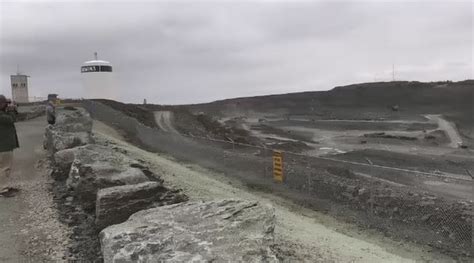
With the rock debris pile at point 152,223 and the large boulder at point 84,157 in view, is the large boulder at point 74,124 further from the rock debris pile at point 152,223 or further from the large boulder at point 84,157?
the rock debris pile at point 152,223

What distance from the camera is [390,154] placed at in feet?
101

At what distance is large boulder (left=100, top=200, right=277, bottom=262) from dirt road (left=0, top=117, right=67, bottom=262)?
1.49 meters

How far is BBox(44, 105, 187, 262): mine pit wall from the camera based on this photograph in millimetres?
6719

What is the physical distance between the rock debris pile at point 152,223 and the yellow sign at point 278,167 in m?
9.43

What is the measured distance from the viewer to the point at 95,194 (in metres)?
8.27

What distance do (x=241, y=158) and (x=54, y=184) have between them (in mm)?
11320

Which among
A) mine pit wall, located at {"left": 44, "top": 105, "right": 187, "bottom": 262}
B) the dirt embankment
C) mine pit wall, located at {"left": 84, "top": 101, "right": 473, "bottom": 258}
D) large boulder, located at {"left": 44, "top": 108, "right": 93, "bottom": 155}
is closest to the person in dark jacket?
mine pit wall, located at {"left": 44, "top": 105, "right": 187, "bottom": 262}

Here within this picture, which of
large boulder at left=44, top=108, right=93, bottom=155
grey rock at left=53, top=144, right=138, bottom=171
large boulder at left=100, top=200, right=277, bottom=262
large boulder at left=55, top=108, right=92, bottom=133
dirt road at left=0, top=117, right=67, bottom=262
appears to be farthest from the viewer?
large boulder at left=55, top=108, right=92, bottom=133

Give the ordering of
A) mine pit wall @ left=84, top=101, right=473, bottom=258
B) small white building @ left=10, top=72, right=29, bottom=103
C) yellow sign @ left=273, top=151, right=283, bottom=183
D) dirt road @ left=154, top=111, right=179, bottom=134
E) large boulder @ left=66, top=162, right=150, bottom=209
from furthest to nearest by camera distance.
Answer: small white building @ left=10, top=72, right=29, bottom=103 → dirt road @ left=154, top=111, right=179, bottom=134 → yellow sign @ left=273, top=151, right=283, bottom=183 → mine pit wall @ left=84, top=101, right=473, bottom=258 → large boulder @ left=66, top=162, right=150, bottom=209

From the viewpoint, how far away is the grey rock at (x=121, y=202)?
264 inches

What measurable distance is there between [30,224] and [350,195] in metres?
9.55

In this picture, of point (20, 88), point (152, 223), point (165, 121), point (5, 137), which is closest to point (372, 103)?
point (165, 121)

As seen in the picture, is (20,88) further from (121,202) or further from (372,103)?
(121,202)

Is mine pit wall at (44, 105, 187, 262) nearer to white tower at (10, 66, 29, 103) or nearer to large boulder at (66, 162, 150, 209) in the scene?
large boulder at (66, 162, 150, 209)
